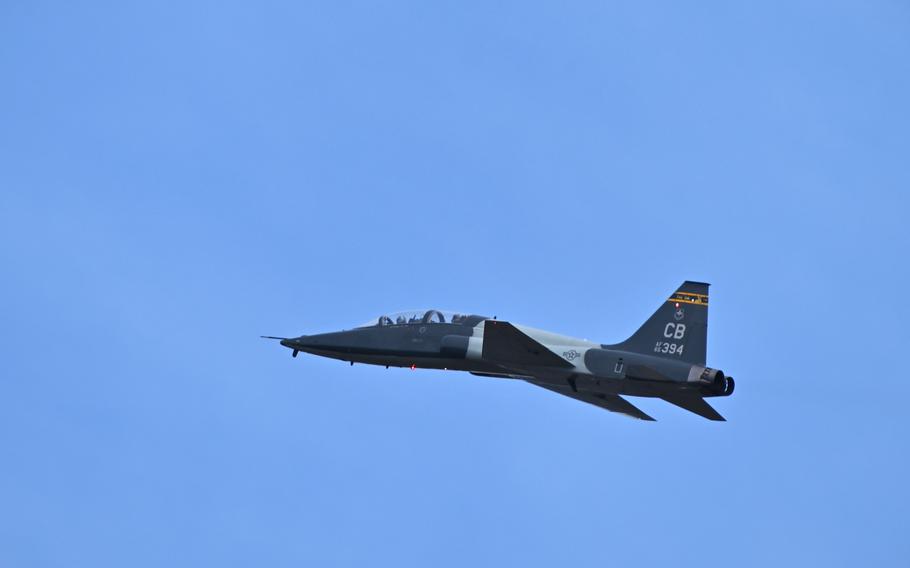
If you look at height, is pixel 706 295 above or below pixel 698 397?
above

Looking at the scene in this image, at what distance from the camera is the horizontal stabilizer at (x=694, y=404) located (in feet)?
142

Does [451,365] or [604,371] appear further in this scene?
[451,365]

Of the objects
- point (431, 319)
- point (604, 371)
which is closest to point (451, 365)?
point (431, 319)

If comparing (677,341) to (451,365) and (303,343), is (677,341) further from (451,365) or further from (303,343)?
(303,343)

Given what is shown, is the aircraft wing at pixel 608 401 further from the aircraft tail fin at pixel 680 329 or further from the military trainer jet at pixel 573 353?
the aircraft tail fin at pixel 680 329

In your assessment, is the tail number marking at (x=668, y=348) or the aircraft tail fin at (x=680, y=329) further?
the tail number marking at (x=668, y=348)

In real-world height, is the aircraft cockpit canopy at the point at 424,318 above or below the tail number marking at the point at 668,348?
above

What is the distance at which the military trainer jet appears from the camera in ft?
140

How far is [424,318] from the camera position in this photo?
158ft

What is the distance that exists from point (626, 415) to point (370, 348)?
8.87 meters

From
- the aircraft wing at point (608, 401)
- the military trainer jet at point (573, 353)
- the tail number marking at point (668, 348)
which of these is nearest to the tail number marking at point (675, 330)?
the military trainer jet at point (573, 353)

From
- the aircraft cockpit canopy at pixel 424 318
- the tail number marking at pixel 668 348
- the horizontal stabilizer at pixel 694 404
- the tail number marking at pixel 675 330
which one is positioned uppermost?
the aircraft cockpit canopy at pixel 424 318

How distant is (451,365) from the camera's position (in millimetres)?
47125

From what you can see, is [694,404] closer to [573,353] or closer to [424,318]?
[573,353]
